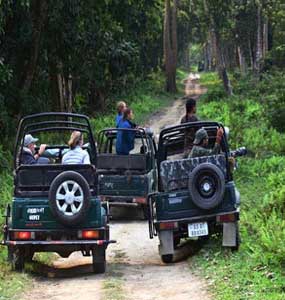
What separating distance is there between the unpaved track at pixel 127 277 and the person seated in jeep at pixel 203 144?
5.56 ft

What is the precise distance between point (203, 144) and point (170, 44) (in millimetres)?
40502

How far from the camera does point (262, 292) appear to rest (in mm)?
7676

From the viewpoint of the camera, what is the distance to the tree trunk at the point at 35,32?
21.2m

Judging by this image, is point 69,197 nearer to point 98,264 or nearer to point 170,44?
point 98,264

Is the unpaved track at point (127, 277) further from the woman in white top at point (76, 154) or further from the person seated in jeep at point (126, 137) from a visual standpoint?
the person seated in jeep at point (126, 137)

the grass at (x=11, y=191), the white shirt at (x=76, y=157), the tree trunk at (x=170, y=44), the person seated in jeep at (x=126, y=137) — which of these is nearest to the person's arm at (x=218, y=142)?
the white shirt at (x=76, y=157)

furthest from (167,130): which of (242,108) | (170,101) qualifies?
(170,101)

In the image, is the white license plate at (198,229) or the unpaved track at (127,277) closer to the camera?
the unpaved track at (127,277)

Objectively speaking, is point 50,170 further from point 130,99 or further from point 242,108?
point 130,99

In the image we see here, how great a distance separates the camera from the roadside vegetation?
A: 8203 millimetres

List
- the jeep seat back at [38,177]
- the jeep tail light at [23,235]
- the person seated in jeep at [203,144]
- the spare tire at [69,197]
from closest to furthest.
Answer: the spare tire at [69,197] → the jeep tail light at [23,235] → the jeep seat back at [38,177] → the person seated in jeep at [203,144]

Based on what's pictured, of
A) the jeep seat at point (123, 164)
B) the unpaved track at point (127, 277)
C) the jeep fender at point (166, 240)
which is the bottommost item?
the unpaved track at point (127, 277)

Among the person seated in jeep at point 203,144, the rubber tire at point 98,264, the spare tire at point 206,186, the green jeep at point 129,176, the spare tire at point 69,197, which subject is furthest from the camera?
the green jeep at point 129,176

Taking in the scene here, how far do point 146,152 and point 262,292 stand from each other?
7.45 m
